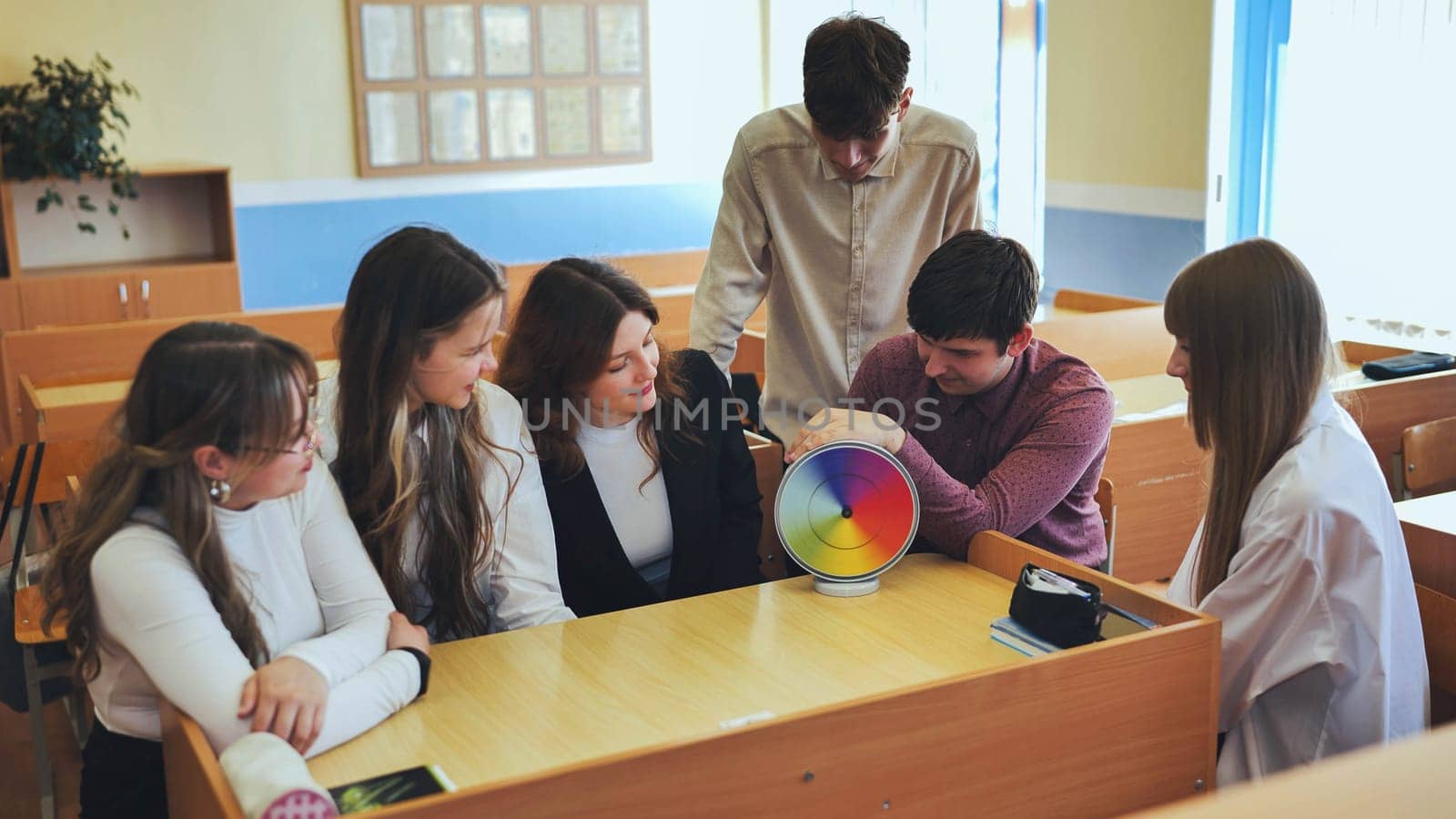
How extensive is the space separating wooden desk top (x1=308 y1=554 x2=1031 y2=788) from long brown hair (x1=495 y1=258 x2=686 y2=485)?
35 cm

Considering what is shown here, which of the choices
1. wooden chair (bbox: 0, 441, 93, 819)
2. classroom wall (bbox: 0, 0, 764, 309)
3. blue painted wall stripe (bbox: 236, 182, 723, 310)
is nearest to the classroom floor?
wooden chair (bbox: 0, 441, 93, 819)

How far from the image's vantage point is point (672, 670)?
1.55 meters

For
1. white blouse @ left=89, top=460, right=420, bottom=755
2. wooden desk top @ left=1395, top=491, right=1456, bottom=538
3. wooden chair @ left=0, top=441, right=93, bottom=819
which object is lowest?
wooden chair @ left=0, top=441, right=93, bottom=819

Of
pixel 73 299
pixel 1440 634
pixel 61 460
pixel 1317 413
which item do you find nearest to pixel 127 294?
pixel 73 299

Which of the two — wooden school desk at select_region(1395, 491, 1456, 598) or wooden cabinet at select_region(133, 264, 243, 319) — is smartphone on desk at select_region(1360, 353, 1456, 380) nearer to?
wooden school desk at select_region(1395, 491, 1456, 598)

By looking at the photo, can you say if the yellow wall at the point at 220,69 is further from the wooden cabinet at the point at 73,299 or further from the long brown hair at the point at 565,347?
the long brown hair at the point at 565,347

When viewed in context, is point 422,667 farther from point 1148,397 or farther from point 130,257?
point 130,257

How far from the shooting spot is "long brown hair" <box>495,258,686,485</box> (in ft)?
6.46

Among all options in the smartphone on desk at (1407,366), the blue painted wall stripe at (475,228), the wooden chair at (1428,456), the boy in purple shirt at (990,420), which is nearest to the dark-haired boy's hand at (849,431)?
the boy in purple shirt at (990,420)

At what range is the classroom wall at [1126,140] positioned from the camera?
15.2 ft

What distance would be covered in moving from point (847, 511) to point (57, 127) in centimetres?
488

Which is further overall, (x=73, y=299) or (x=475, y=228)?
(x=475, y=228)

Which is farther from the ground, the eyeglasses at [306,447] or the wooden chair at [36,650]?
the eyeglasses at [306,447]

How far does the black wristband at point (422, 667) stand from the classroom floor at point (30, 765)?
1.32m
